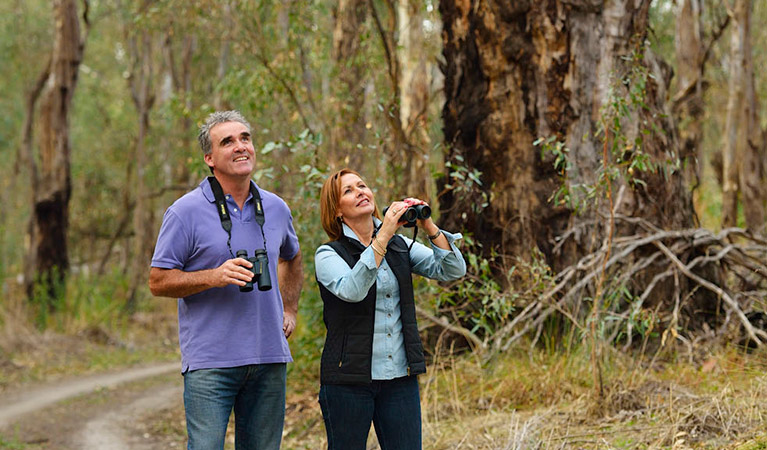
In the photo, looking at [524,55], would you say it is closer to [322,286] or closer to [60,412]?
[322,286]

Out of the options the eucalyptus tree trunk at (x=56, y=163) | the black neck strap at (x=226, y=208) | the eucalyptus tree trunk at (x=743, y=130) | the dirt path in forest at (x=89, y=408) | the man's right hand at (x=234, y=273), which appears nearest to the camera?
the man's right hand at (x=234, y=273)

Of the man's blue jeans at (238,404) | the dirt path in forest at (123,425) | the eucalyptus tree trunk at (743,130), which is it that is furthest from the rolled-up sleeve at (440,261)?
the eucalyptus tree trunk at (743,130)

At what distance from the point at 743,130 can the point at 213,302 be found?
12.5 m

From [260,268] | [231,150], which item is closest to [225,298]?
[260,268]

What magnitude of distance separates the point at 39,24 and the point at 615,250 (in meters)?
23.9

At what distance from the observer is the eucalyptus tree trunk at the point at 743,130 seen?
1314 cm

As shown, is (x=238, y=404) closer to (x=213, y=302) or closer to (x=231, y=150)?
(x=213, y=302)

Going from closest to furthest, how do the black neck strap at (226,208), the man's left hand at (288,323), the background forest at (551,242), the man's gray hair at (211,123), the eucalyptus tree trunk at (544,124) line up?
the black neck strap at (226,208)
the man's gray hair at (211,123)
the man's left hand at (288,323)
the background forest at (551,242)
the eucalyptus tree trunk at (544,124)

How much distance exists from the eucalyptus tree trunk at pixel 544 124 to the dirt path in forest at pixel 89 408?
3.28 meters

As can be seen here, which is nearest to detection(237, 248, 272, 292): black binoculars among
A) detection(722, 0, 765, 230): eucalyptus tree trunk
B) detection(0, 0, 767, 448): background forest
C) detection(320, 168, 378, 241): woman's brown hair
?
detection(320, 168, 378, 241): woman's brown hair

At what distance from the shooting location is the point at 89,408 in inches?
348

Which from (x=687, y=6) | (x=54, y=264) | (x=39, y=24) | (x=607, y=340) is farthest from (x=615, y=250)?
(x=39, y=24)

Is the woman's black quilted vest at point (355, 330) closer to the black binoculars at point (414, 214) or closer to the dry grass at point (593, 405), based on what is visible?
the black binoculars at point (414, 214)

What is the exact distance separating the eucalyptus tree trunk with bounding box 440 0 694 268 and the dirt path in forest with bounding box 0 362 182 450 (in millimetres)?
3281
